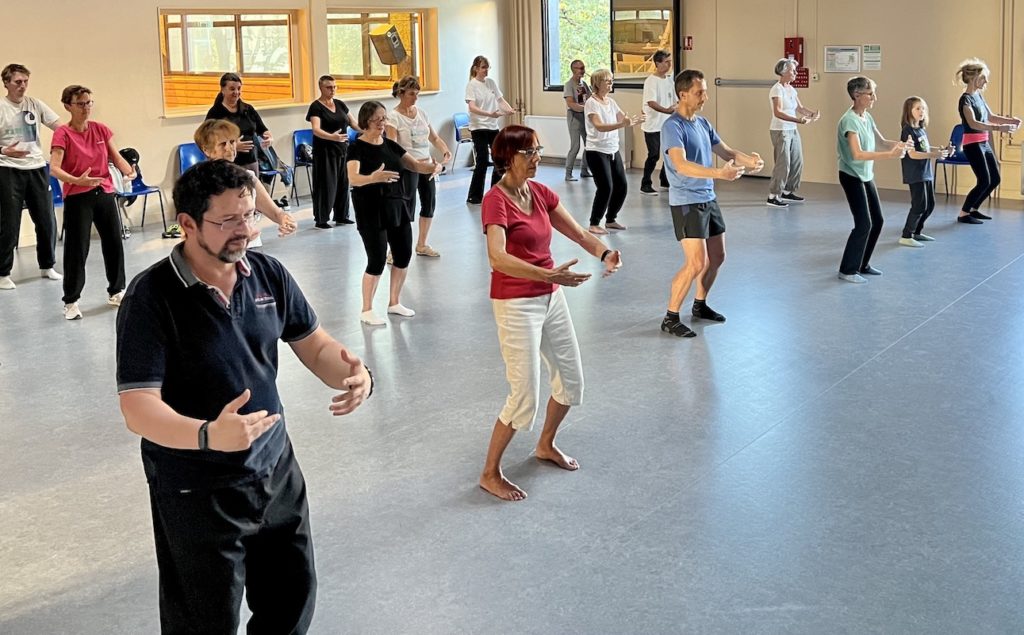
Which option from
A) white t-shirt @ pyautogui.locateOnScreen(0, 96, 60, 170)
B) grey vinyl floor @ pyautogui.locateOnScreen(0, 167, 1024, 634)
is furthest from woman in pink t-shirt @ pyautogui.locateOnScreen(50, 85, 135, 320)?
white t-shirt @ pyautogui.locateOnScreen(0, 96, 60, 170)

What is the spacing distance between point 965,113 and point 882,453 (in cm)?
623

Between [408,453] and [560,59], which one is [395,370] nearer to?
[408,453]

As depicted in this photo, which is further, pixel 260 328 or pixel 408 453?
pixel 408 453

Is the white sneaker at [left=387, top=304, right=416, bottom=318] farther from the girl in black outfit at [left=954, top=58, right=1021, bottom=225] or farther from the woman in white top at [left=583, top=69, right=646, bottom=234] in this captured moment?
the girl in black outfit at [left=954, top=58, right=1021, bottom=225]

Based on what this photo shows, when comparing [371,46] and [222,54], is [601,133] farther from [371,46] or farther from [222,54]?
[371,46]

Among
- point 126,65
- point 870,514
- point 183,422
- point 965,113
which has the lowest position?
point 870,514

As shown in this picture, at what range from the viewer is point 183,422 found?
8.64 feet

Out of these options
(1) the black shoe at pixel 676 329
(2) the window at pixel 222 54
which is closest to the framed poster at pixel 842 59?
(2) the window at pixel 222 54

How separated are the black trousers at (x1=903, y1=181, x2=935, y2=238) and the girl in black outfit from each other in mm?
1072

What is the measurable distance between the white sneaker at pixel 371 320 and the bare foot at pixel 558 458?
2.80m

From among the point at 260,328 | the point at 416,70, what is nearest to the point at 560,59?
the point at 416,70

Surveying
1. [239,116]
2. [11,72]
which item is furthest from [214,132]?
[239,116]

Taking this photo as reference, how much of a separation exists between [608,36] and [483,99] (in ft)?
11.8

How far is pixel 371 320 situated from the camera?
7.78 metres
